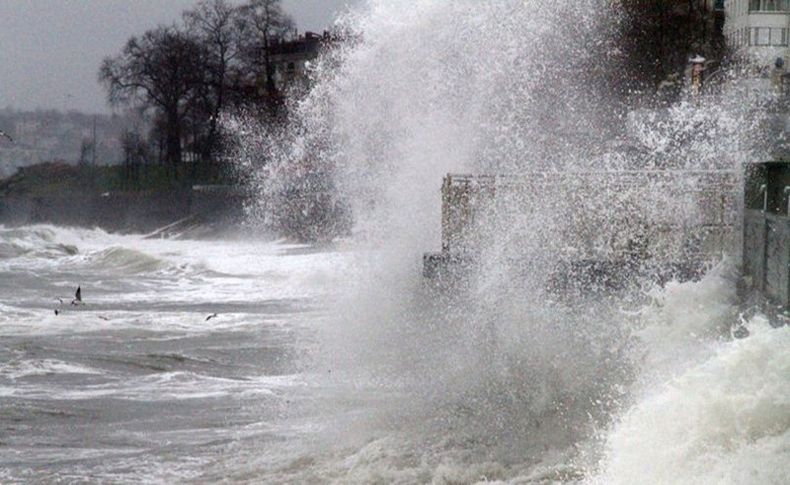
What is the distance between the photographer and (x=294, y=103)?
207 feet

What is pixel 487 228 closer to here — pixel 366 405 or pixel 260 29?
pixel 366 405

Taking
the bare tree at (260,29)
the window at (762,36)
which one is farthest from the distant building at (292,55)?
the window at (762,36)

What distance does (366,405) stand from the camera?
12422 mm

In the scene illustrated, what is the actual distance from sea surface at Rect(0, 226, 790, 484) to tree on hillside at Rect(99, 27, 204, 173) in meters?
63.7

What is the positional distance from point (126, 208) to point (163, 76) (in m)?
15.1

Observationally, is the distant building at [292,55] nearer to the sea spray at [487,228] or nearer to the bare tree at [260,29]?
the bare tree at [260,29]

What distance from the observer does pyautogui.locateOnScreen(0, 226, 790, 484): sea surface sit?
7605 millimetres

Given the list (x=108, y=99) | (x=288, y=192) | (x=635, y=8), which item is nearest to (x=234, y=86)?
(x=108, y=99)

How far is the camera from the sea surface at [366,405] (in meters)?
7.61

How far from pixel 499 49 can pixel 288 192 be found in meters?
27.5

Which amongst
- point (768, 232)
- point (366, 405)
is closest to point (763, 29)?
point (768, 232)

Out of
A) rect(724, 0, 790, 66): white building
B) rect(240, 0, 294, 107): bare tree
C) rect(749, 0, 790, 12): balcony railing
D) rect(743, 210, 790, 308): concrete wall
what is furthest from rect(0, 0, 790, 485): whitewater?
rect(240, 0, 294, 107): bare tree

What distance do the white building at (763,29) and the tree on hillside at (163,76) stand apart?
32302 millimetres

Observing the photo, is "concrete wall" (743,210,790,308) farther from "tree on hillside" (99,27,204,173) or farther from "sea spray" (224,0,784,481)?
"tree on hillside" (99,27,204,173)
